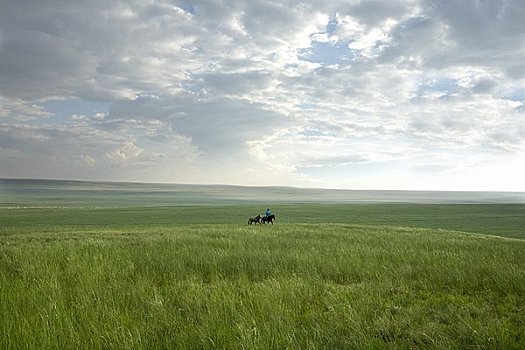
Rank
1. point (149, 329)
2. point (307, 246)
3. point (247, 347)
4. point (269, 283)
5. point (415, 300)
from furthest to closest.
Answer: point (307, 246) → point (269, 283) → point (415, 300) → point (149, 329) → point (247, 347)

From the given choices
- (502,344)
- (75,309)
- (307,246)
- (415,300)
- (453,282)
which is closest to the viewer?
(502,344)

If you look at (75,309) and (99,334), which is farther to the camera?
(75,309)

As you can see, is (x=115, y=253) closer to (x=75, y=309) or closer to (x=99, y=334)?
(x=75, y=309)

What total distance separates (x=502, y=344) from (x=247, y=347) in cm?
373

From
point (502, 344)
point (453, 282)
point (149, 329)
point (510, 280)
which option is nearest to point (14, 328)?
point (149, 329)

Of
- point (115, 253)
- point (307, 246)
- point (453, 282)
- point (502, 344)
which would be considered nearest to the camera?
point (502, 344)

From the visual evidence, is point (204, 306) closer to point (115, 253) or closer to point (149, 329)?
point (149, 329)

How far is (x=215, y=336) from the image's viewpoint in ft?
18.0

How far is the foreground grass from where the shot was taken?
18.0 feet

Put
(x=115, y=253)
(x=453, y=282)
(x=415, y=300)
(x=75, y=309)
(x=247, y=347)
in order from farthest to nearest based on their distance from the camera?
(x=115, y=253) → (x=453, y=282) → (x=415, y=300) → (x=75, y=309) → (x=247, y=347)

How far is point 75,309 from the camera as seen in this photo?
22.4 feet

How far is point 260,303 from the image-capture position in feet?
23.3

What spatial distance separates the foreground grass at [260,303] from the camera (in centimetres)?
549

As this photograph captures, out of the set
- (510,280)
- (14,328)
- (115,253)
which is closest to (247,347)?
(14,328)
